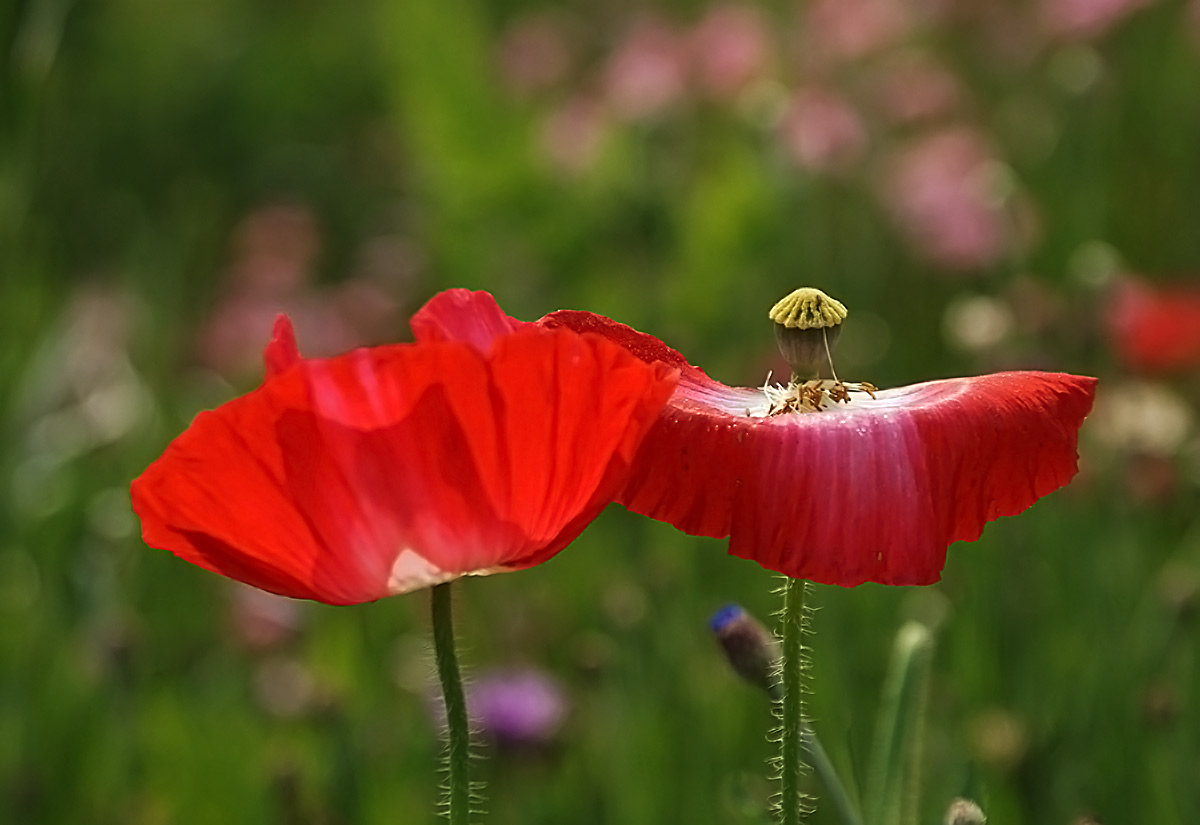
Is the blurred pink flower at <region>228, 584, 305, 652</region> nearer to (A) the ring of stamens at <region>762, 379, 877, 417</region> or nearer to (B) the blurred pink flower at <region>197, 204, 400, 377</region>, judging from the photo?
(B) the blurred pink flower at <region>197, 204, 400, 377</region>

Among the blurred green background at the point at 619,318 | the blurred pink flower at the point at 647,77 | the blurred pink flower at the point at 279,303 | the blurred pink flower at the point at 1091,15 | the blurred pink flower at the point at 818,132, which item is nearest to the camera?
the blurred green background at the point at 619,318

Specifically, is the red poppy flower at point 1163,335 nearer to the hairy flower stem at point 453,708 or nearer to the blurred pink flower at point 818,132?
the blurred pink flower at point 818,132

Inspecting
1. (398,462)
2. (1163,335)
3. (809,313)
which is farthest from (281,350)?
(1163,335)

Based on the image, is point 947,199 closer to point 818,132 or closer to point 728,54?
point 818,132

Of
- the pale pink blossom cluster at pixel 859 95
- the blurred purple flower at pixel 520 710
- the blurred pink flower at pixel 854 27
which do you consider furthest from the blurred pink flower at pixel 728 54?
the blurred purple flower at pixel 520 710

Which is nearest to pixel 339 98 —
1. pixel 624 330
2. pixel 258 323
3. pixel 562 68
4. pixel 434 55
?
pixel 562 68

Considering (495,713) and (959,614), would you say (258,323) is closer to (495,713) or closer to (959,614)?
(495,713)
